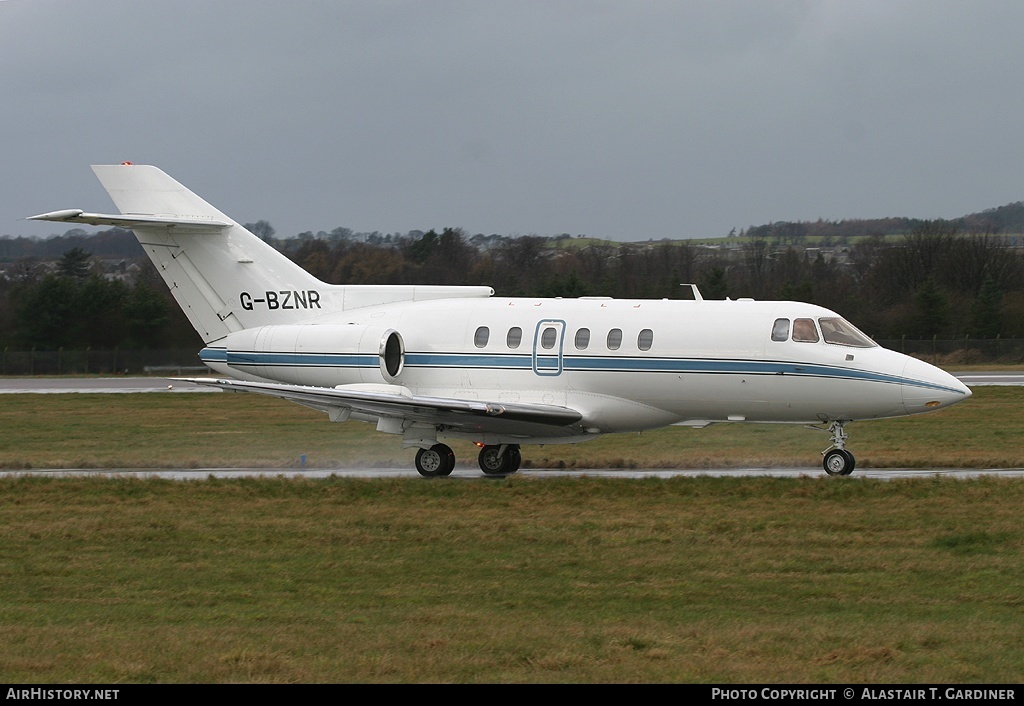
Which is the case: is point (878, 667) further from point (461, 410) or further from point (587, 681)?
point (461, 410)

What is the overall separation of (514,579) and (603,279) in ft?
171

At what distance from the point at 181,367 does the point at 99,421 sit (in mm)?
24739

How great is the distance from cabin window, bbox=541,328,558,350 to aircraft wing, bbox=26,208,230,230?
6512 millimetres

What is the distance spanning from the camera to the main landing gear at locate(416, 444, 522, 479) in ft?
66.6

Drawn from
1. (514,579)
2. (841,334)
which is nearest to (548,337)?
(841,334)

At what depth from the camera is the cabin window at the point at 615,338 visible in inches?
781

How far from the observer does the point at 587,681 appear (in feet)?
26.7

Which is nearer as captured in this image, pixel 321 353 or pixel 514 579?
pixel 514 579

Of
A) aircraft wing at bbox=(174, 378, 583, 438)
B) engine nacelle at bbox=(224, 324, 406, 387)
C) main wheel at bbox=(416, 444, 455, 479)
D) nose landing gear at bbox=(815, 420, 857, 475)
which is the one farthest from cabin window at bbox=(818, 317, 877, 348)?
engine nacelle at bbox=(224, 324, 406, 387)

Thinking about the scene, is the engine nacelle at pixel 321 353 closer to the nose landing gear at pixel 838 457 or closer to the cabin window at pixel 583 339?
the cabin window at pixel 583 339

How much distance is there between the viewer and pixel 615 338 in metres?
19.9

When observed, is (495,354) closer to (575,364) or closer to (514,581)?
(575,364)

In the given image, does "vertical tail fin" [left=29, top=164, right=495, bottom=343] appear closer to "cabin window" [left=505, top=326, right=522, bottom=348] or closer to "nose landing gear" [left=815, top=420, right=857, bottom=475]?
"cabin window" [left=505, top=326, right=522, bottom=348]
